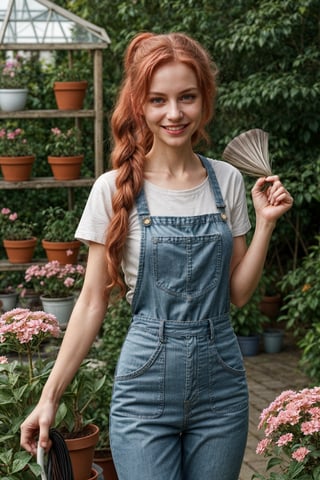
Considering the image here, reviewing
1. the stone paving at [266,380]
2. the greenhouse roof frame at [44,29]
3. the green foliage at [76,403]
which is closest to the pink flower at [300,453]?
the green foliage at [76,403]

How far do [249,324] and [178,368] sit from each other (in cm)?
482

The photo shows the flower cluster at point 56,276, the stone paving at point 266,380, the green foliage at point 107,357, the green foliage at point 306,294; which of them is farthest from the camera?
the flower cluster at point 56,276

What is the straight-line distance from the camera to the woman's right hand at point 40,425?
7.08ft

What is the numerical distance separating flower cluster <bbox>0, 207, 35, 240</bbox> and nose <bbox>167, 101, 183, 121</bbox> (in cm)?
537

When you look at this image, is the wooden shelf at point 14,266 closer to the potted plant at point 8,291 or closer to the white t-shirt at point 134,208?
the potted plant at point 8,291

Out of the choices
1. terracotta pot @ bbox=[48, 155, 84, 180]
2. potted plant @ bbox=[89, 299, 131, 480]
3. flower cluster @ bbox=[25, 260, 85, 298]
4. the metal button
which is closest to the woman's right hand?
the metal button

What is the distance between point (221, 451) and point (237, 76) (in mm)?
5577

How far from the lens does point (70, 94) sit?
744cm

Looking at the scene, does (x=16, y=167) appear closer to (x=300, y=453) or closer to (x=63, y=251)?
(x=63, y=251)

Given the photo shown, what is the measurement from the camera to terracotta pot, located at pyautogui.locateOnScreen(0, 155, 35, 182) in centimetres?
728

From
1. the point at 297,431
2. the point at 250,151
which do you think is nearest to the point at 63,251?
the point at 297,431

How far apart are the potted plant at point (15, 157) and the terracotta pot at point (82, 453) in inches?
162

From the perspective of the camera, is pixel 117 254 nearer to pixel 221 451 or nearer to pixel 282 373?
pixel 221 451

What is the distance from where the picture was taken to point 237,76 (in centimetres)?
742
